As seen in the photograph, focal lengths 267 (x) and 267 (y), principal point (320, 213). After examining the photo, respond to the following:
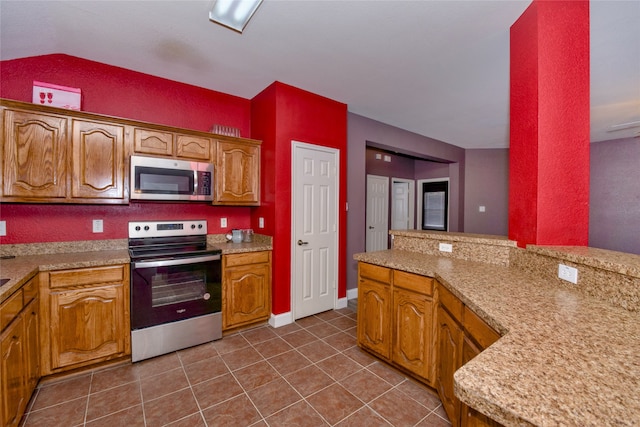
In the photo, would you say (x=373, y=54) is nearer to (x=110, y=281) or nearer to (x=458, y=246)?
(x=458, y=246)

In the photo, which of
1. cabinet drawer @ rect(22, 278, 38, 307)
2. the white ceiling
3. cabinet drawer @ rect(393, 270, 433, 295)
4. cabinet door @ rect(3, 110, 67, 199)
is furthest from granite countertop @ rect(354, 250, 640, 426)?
cabinet door @ rect(3, 110, 67, 199)

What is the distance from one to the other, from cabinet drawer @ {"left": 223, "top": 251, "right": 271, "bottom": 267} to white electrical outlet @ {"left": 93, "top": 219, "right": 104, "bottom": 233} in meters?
1.19

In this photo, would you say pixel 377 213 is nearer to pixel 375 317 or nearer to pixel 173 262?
pixel 375 317

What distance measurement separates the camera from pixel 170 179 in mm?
2625

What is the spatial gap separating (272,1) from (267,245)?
2.16 metres

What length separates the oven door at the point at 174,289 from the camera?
7.39 ft

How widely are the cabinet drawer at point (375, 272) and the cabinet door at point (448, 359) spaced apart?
17.9 inches

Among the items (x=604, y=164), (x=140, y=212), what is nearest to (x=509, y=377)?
(x=140, y=212)

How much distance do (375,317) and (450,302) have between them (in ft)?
2.67

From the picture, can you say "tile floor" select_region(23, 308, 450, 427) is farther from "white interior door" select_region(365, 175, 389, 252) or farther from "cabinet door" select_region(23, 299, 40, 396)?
"white interior door" select_region(365, 175, 389, 252)

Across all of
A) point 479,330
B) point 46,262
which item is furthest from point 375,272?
point 46,262

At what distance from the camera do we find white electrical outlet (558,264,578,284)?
55.6 inches

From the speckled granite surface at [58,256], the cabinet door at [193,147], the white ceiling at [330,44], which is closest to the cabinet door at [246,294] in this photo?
the speckled granite surface at [58,256]

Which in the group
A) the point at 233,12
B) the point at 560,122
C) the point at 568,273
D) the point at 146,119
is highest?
the point at 233,12
